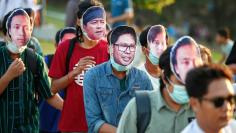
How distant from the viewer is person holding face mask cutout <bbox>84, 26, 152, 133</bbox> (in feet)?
21.1

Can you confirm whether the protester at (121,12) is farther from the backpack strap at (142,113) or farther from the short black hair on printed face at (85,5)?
the backpack strap at (142,113)

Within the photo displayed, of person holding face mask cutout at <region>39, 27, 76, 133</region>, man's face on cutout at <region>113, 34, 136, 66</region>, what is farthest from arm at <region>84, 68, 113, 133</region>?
person holding face mask cutout at <region>39, 27, 76, 133</region>

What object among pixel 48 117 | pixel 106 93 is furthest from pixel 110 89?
pixel 48 117

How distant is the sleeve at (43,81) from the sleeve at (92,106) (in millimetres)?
910

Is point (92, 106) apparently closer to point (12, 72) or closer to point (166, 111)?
point (12, 72)

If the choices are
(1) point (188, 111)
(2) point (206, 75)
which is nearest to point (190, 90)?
(2) point (206, 75)

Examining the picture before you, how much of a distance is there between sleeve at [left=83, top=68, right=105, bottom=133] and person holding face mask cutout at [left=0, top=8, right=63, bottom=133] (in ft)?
2.70

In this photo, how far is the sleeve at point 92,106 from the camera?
638cm

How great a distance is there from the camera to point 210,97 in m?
4.89

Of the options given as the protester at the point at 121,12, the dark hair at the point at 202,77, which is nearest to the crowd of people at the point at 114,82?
the dark hair at the point at 202,77

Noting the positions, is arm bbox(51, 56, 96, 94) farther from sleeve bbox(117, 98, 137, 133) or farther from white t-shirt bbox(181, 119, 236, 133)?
white t-shirt bbox(181, 119, 236, 133)

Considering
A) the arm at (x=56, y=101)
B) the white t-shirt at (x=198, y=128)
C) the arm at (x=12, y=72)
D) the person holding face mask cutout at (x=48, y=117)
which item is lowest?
the person holding face mask cutout at (x=48, y=117)

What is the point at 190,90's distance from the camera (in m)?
4.99

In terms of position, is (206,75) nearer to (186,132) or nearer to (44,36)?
(186,132)
